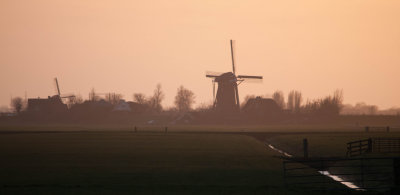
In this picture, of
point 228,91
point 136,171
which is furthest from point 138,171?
point 228,91

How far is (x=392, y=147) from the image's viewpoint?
69000 mm

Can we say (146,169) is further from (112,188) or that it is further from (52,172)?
(112,188)

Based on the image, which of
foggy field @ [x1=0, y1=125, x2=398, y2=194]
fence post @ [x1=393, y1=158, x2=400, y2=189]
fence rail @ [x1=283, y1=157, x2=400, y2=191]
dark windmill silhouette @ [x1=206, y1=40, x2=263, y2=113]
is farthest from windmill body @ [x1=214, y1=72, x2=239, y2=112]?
fence post @ [x1=393, y1=158, x2=400, y2=189]

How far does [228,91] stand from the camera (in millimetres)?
181500

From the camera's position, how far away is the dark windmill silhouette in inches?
7092

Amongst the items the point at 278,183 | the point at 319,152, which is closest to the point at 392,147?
the point at 319,152

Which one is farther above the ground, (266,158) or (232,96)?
(232,96)

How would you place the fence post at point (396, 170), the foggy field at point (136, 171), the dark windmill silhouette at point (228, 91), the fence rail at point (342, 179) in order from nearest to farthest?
the fence post at point (396, 170)
the fence rail at point (342, 179)
the foggy field at point (136, 171)
the dark windmill silhouette at point (228, 91)

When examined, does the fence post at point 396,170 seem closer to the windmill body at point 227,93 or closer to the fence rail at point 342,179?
the fence rail at point 342,179

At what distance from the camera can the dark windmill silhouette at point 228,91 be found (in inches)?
7092

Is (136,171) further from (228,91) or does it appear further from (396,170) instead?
(228,91)

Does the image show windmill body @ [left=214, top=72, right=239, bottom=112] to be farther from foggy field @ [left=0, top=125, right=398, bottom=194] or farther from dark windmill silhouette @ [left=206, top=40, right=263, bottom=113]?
foggy field @ [left=0, top=125, right=398, bottom=194]

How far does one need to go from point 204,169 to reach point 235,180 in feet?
25.9

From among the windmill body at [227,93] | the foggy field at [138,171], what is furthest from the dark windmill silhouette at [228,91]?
the foggy field at [138,171]
